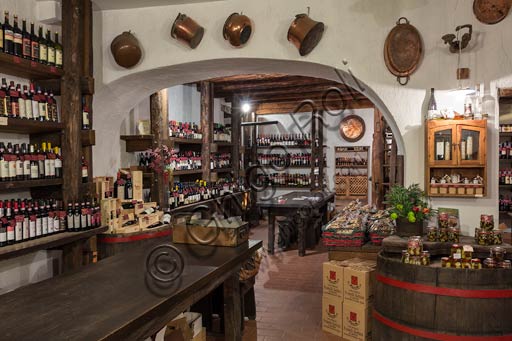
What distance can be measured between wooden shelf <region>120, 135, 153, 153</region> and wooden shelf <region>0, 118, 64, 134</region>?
4.53 ft

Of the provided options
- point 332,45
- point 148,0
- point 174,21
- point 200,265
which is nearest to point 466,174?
point 332,45

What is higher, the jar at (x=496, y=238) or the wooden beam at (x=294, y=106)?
the wooden beam at (x=294, y=106)

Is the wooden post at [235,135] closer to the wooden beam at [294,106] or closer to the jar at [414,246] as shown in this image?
the wooden beam at [294,106]

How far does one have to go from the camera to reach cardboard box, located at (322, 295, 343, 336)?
343 centimetres

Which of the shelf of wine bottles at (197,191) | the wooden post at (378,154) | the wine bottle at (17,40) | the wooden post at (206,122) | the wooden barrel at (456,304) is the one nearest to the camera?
the wooden barrel at (456,304)

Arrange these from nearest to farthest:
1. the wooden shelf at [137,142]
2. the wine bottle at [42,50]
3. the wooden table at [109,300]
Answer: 1. the wooden table at [109,300]
2. the wine bottle at [42,50]
3. the wooden shelf at [137,142]

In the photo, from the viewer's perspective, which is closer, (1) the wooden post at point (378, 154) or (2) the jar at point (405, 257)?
(2) the jar at point (405, 257)

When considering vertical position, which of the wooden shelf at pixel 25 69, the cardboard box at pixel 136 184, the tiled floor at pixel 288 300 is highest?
the wooden shelf at pixel 25 69

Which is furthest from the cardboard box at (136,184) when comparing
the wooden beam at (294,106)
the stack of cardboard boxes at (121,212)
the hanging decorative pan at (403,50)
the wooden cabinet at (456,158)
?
the wooden beam at (294,106)

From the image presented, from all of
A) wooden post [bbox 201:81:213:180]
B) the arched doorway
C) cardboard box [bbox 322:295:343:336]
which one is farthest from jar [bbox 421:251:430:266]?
wooden post [bbox 201:81:213:180]

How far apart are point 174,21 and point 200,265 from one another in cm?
245

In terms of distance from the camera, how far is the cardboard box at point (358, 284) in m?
3.28

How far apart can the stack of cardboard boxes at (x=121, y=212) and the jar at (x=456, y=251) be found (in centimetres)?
272

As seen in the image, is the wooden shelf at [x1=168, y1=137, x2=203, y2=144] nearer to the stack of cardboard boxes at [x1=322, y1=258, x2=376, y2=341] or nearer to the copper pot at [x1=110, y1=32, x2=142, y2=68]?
the copper pot at [x1=110, y1=32, x2=142, y2=68]
